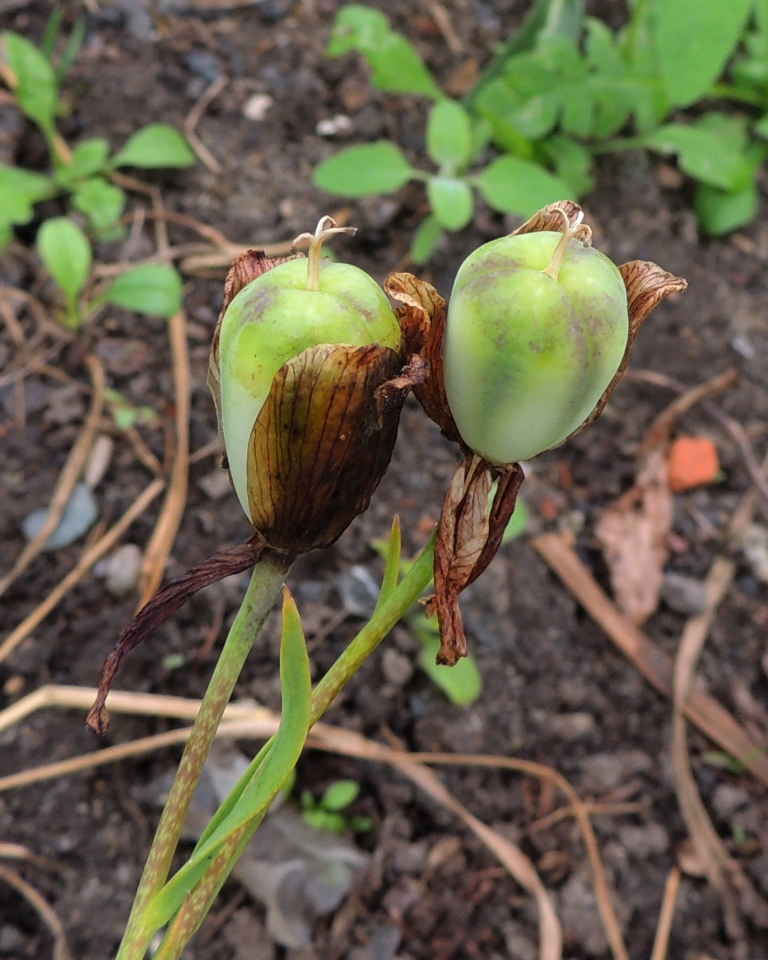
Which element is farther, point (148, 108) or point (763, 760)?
point (148, 108)

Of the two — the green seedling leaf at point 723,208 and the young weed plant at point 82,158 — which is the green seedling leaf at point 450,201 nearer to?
the young weed plant at point 82,158

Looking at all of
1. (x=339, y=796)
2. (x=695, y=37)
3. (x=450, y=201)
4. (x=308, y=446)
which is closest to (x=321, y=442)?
(x=308, y=446)

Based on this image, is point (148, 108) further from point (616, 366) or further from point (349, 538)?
point (616, 366)

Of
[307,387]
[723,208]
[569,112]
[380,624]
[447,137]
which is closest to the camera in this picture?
[307,387]

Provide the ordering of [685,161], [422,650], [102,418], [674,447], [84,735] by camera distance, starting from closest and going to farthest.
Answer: [84,735] → [422,650] → [102,418] → [674,447] → [685,161]

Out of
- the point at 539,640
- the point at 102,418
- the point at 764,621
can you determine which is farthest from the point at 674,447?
the point at 102,418

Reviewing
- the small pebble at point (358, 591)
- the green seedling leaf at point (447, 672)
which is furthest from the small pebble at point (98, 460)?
the green seedling leaf at point (447, 672)

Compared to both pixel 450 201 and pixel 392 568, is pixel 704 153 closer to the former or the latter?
pixel 450 201
